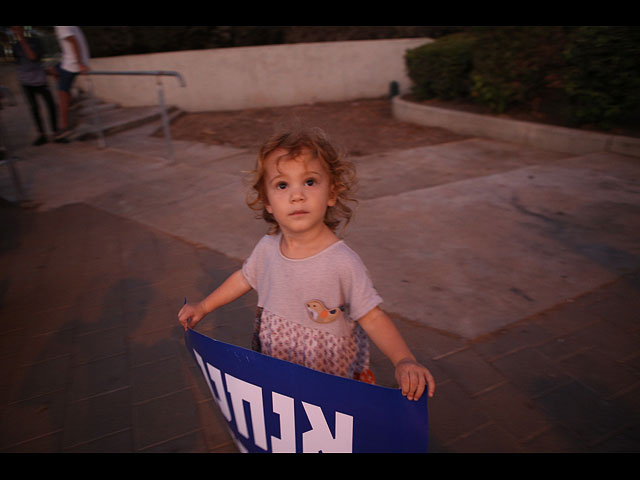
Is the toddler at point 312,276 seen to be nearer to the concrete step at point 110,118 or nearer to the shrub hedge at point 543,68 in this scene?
the shrub hedge at point 543,68

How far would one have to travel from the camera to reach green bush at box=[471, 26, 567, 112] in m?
6.29

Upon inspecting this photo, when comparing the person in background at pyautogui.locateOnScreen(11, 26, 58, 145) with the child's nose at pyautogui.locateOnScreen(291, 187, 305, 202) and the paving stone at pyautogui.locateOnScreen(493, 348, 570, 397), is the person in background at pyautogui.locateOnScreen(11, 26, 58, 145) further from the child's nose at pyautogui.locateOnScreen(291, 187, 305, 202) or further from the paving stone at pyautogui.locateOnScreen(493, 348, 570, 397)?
the paving stone at pyautogui.locateOnScreen(493, 348, 570, 397)

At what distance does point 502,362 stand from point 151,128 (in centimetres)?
827

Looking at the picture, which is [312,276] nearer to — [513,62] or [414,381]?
[414,381]

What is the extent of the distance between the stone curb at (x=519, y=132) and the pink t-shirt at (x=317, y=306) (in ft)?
17.4

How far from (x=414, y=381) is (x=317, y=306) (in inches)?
15.1

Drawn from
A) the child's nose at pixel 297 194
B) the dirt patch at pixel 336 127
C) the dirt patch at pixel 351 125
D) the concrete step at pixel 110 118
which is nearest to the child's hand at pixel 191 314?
the child's nose at pixel 297 194

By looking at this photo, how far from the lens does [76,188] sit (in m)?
5.39

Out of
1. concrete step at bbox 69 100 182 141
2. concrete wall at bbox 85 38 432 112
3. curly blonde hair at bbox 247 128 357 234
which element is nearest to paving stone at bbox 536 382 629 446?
curly blonde hair at bbox 247 128 357 234

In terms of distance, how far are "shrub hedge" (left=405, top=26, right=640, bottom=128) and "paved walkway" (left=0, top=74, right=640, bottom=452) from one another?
2.93 ft

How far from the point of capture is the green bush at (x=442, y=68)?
7.93 m

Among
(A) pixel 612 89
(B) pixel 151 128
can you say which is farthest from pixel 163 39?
(A) pixel 612 89

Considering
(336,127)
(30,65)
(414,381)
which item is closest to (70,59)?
(30,65)
